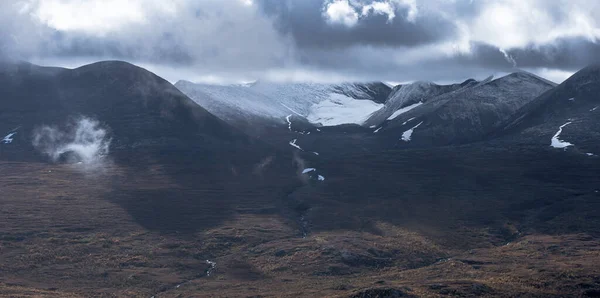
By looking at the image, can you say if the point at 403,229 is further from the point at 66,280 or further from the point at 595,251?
the point at 66,280

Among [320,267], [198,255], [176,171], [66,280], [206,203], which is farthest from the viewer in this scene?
[176,171]

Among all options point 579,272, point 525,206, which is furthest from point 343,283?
point 525,206

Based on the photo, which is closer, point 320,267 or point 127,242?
point 320,267

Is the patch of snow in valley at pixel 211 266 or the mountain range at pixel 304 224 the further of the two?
the patch of snow in valley at pixel 211 266

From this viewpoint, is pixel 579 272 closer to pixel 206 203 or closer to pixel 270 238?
pixel 270 238

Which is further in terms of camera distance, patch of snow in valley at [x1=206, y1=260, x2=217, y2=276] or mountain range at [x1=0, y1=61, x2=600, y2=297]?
patch of snow in valley at [x1=206, y1=260, x2=217, y2=276]

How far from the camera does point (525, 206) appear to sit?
143 m

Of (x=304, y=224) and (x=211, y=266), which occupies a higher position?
(x=304, y=224)

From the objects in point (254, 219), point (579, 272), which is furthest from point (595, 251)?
point (254, 219)

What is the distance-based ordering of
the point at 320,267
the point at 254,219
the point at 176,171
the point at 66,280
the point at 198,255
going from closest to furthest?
the point at 66,280, the point at 320,267, the point at 198,255, the point at 254,219, the point at 176,171

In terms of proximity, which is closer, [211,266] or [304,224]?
[211,266]

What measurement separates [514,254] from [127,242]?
160ft

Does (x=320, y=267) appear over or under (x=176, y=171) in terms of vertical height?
under

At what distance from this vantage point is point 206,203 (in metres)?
150
